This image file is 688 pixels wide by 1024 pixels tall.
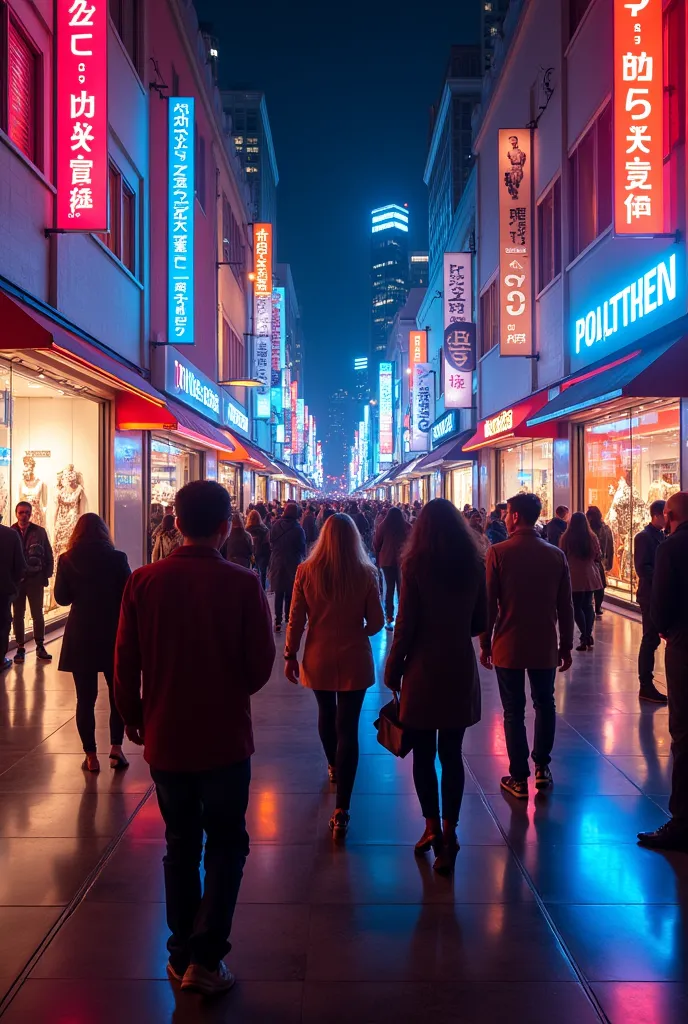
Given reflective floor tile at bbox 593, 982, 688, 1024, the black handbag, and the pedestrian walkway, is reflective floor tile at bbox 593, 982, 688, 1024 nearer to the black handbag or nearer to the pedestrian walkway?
the pedestrian walkway

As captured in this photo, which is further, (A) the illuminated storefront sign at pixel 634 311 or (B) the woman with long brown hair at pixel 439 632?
(A) the illuminated storefront sign at pixel 634 311

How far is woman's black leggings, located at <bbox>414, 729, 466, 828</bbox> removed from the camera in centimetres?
431

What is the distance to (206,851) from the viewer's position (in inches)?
123

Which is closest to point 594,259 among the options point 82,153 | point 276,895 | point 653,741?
point 82,153

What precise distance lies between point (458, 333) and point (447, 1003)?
84.9 ft

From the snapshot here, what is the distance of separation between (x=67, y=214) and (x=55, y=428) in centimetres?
345

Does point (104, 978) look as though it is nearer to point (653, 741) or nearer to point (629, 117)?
point (653, 741)

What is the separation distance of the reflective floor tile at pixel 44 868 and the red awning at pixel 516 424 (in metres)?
13.4

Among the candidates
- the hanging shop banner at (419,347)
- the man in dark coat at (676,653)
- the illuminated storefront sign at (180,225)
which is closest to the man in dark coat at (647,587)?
the man in dark coat at (676,653)

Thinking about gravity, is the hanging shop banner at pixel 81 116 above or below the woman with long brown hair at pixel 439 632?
above

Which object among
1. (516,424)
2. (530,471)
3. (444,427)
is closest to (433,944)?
(516,424)

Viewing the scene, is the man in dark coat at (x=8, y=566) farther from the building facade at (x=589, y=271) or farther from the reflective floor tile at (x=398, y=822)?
the building facade at (x=589, y=271)

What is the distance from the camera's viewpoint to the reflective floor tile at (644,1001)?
2953 millimetres

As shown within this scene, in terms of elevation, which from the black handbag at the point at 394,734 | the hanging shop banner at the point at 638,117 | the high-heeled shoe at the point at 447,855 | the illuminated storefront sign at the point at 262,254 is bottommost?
the high-heeled shoe at the point at 447,855
